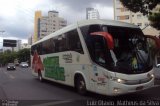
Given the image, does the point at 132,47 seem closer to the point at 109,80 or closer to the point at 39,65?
the point at 109,80

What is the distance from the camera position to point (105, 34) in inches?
469

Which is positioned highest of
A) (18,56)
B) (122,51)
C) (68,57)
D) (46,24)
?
(46,24)

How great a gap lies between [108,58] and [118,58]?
369 mm

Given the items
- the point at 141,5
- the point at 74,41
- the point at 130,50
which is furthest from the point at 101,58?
the point at 141,5

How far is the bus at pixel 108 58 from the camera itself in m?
12.2

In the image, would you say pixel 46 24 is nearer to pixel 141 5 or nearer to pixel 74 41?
pixel 141 5

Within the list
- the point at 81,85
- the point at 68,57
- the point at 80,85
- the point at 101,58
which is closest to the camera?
the point at 101,58

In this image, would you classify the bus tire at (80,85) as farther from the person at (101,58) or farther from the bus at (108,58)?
the person at (101,58)

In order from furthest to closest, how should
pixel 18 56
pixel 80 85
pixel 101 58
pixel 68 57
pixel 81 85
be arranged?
pixel 18 56
pixel 68 57
pixel 80 85
pixel 81 85
pixel 101 58

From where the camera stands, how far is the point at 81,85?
48.3 feet

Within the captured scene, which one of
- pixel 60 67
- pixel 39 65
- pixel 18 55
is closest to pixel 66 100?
pixel 60 67

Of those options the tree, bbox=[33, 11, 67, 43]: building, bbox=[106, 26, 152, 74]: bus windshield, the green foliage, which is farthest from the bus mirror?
the green foliage

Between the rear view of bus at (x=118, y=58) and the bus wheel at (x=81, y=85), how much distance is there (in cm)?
99

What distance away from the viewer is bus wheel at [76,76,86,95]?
14.5 m
